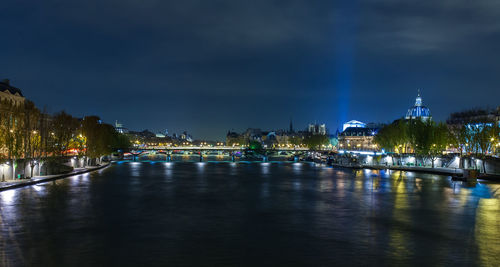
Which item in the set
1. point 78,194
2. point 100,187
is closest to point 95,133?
point 100,187

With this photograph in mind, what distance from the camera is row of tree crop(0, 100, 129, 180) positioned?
62.3m

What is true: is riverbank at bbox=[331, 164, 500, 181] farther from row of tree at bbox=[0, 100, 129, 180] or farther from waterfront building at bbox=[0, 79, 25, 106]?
waterfront building at bbox=[0, 79, 25, 106]

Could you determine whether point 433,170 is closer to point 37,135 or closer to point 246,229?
point 246,229

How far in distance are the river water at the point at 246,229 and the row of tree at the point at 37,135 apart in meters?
14.7

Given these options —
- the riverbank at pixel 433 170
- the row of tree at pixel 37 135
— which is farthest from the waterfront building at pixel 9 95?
the riverbank at pixel 433 170

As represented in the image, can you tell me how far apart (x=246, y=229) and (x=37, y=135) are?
57255mm

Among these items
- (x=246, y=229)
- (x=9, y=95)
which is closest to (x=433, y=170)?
(x=246, y=229)

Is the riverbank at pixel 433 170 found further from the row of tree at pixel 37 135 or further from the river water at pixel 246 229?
the row of tree at pixel 37 135

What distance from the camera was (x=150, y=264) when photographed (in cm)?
2055

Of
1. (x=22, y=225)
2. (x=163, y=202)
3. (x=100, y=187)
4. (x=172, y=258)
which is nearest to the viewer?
(x=172, y=258)

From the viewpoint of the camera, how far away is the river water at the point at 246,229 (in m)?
21.9

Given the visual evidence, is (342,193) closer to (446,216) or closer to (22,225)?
(446,216)

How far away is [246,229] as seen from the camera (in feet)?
98.4

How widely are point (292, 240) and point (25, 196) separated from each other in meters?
30.2
